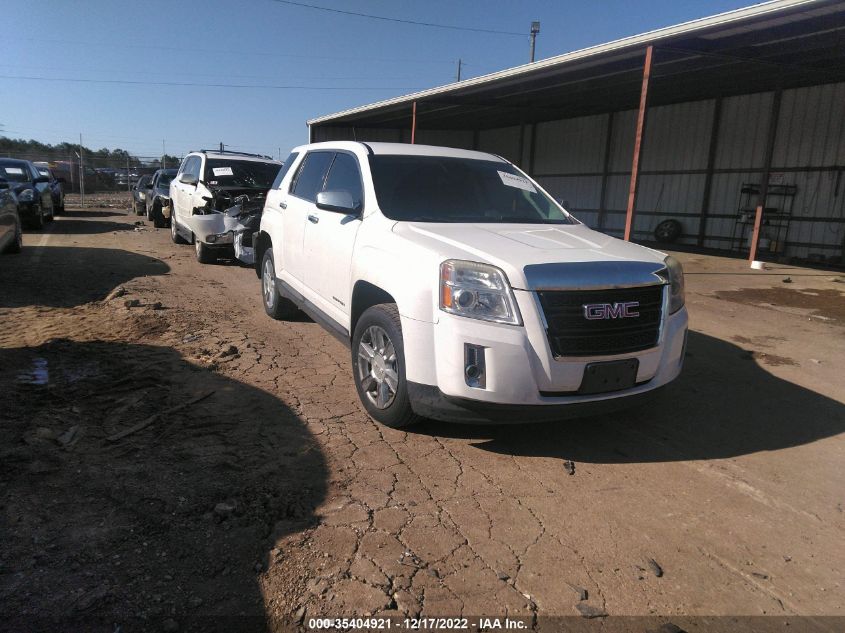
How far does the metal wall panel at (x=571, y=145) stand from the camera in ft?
68.9

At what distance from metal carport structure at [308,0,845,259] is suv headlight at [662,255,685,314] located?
20.7 ft

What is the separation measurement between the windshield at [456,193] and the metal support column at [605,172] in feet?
55.8

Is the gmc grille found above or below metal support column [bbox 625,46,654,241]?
below

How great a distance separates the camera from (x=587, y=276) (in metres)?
3.32

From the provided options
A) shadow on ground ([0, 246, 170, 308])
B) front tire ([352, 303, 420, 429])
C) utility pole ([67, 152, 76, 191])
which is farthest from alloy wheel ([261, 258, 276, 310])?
utility pole ([67, 152, 76, 191])

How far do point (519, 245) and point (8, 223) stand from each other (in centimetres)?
955

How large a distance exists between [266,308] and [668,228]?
1516 cm

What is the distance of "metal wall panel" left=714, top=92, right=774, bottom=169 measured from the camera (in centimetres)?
1595

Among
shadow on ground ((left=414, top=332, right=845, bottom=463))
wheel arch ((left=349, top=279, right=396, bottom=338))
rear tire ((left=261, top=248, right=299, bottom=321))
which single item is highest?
wheel arch ((left=349, top=279, right=396, bottom=338))

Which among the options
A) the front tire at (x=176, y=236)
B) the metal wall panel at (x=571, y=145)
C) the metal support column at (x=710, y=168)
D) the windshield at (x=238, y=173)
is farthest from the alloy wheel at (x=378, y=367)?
the metal wall panel at (x=571, y=145)

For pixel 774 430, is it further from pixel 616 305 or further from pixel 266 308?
pixel 266 308

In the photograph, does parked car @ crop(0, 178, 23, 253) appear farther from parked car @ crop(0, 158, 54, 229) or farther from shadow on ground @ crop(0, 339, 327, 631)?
shadow on ground @ crop(0, 339, 327, 631)

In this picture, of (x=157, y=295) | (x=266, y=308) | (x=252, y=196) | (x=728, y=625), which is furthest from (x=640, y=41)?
(x=728, y=625)

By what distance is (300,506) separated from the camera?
9.67 ft
